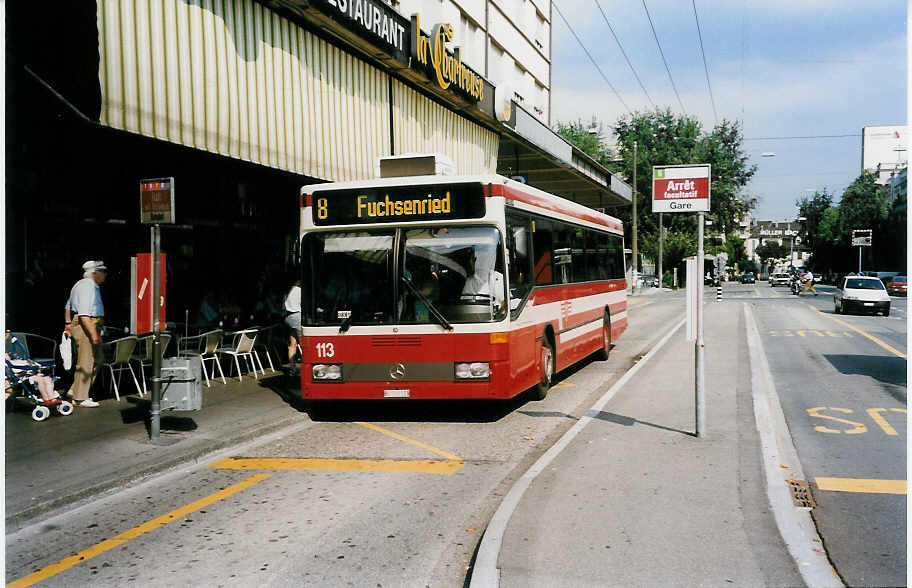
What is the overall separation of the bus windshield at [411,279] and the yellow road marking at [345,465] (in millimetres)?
2006

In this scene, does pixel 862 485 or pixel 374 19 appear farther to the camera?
pixel 374 19

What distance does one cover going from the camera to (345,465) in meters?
7.54

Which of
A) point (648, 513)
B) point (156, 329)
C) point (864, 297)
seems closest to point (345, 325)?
point (156, 329)

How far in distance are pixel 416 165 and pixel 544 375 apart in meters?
3.32

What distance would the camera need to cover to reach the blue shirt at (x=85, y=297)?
9.93 meters

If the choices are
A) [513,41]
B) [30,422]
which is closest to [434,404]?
[30,422]

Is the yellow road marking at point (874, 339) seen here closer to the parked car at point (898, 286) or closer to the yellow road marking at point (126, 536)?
the yellow road marking at point (126, 536)

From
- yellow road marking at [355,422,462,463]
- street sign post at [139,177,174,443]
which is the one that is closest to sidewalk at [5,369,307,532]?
street sign post at [139,177,174,443]

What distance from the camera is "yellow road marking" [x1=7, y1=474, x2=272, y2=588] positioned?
482 centimetres

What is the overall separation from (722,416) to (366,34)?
825 centimetres

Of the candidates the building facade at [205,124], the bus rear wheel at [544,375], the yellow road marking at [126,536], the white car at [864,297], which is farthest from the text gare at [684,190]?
the white car at [864,297]

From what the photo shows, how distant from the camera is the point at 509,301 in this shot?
368 inches

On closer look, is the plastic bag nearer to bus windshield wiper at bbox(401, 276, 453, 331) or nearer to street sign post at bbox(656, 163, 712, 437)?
bus windshield wiper at bbox(401, 276, 453, 331)

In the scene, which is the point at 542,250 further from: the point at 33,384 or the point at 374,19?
the point at 33,384
